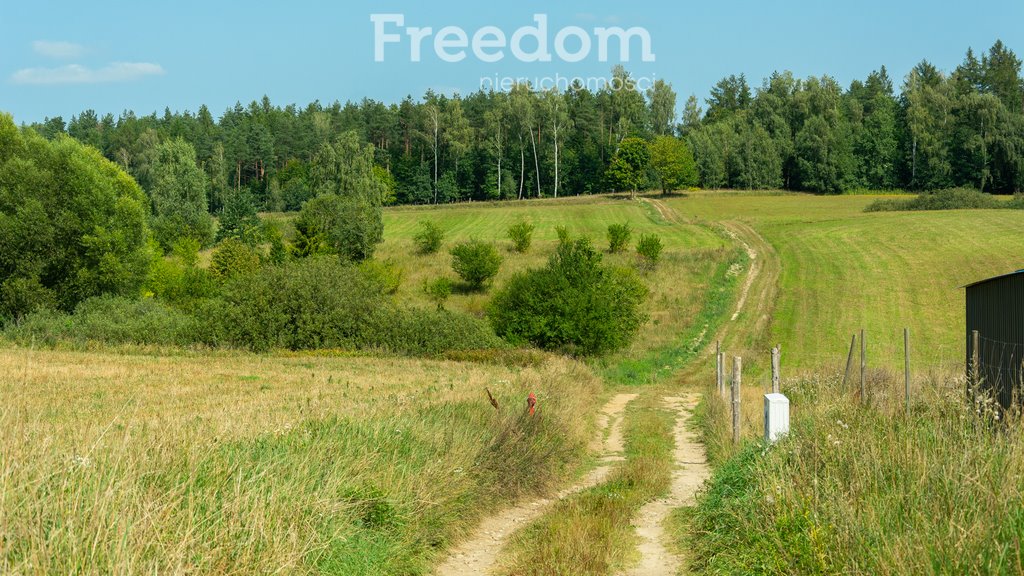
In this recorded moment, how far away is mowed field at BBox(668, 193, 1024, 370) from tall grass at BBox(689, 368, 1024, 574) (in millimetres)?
22568

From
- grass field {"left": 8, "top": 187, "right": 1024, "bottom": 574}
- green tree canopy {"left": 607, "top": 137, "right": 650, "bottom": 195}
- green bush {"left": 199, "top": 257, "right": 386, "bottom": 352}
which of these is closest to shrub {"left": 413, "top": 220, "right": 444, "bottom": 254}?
green bush {"left": 199, "top": 257, "right": 386, "bottom": 352}

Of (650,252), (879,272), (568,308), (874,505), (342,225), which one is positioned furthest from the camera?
(342,225)

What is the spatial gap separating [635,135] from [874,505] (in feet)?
375

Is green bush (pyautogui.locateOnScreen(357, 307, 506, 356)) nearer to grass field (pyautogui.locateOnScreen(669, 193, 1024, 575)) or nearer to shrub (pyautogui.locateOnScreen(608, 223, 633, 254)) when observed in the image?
grass field (pyautogui.locateOnScreen(669, 193, 1024, 575))

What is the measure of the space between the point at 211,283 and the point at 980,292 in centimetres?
5465

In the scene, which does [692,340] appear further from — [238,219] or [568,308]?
[238,219]

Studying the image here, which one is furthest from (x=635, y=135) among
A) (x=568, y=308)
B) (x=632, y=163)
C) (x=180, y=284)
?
(x=568, y=308)

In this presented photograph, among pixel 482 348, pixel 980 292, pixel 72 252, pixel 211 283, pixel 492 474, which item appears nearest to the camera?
pixel 492 474

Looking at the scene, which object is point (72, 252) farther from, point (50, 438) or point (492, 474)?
point (50, 438)

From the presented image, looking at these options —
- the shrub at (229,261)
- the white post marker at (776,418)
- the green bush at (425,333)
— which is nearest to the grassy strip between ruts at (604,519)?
the white post marker at (776,418)

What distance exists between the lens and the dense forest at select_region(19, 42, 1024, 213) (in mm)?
101688

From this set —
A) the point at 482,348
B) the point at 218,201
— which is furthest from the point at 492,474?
the point at 218,201

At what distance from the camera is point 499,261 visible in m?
66.1

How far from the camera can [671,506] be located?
37.9 ft
